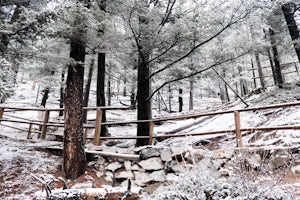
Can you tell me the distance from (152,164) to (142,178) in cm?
38

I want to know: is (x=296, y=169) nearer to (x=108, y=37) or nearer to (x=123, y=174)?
(x=123, y=174)

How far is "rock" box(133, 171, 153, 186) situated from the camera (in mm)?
4828

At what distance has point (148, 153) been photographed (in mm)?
5191

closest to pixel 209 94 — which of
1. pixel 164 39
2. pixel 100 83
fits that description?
pixel 100 83

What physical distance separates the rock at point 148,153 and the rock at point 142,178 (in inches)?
14.3

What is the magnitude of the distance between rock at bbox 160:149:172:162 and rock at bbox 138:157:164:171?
0.12 m

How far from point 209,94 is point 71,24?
34.8 meters

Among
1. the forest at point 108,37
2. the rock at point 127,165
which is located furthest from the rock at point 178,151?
the forest at point 108,37

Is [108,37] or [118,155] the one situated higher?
[108,37]

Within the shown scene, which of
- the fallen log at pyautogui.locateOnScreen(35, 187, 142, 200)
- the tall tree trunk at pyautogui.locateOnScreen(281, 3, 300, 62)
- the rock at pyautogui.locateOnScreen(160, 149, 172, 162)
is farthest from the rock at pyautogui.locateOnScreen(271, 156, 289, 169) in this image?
the tall tree trunk at pyautogui.locateOnScreen(281, 3, 300, 62)

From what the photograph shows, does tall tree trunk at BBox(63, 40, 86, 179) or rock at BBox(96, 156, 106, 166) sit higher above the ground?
tall tree trunk at BBox(63, 40, 86, 179)

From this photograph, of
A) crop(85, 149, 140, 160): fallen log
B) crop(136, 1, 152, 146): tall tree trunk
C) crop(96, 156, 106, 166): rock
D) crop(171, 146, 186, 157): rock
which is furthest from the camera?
crop(136, 1, 152, 146): tall tree trunk

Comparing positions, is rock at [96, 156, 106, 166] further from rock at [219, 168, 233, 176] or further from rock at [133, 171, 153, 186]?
rock at [219, 168, 233, 176]

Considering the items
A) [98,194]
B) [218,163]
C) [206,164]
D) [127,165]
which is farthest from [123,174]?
[98,194]
